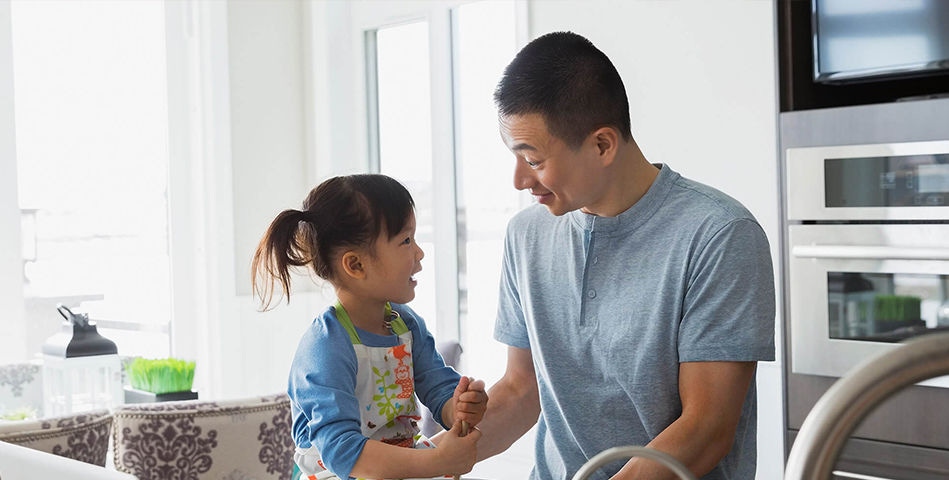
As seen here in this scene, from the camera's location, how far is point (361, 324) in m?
1.71

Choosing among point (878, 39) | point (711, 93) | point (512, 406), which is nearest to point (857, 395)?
point (512, 406)

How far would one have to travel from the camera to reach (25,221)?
449 centimetres

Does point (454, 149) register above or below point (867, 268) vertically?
above

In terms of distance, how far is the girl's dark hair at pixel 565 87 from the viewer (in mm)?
1592

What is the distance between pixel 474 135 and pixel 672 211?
117 inches

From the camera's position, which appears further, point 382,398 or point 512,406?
point 512,406

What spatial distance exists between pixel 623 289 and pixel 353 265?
1.41 feet

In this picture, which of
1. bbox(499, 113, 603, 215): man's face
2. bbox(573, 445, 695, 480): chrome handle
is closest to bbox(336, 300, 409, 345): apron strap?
bbox(499, 113, 603, 215): man's face

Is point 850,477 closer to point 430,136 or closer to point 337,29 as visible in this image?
point 430,136

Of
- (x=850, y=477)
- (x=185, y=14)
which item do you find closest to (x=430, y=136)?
(x=185, y=14)

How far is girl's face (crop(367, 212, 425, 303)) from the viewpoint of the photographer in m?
1.68

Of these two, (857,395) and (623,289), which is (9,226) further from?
(857,395)

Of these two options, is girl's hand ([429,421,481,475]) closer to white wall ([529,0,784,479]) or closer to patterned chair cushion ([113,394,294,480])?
patterned chair cushion ([113,394,294,480])

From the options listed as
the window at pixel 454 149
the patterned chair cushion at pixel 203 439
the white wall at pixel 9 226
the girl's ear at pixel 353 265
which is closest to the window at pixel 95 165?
the white wall at pixel 9 226
